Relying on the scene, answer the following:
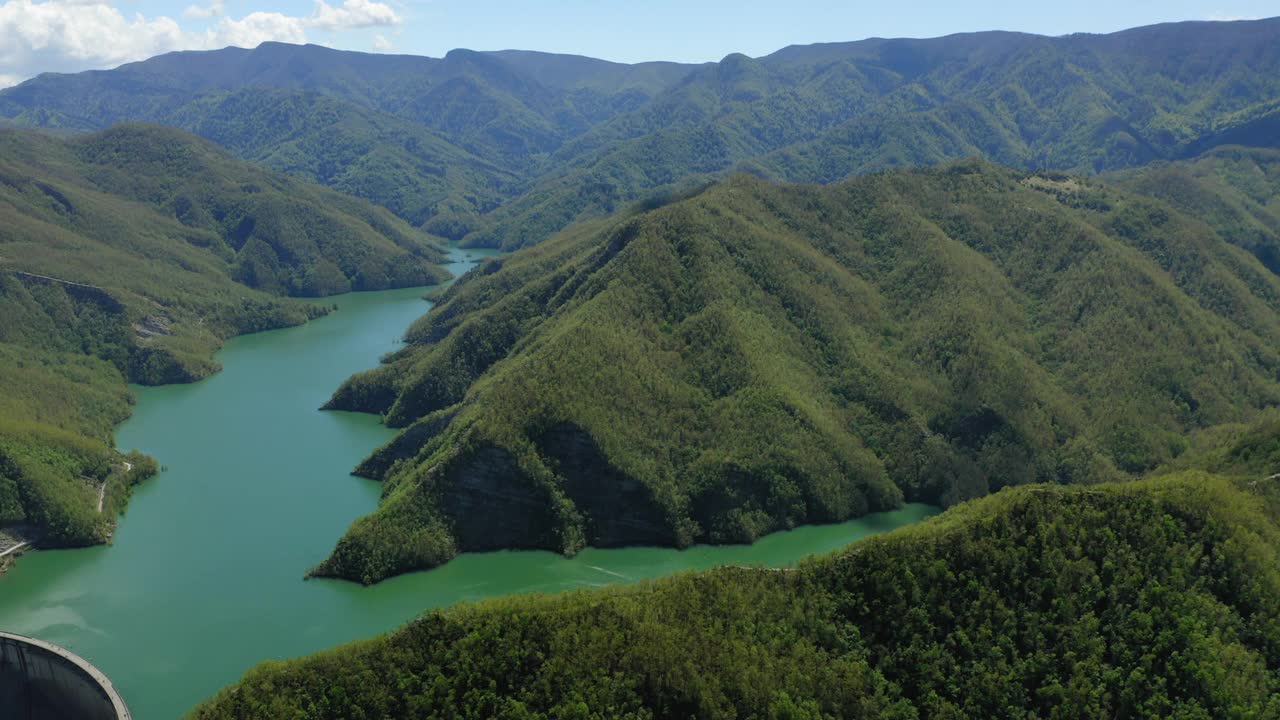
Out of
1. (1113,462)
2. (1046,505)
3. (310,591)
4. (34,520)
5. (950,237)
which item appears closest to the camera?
(1046,505)

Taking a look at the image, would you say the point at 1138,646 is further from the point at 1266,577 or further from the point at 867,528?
the point at 867,528

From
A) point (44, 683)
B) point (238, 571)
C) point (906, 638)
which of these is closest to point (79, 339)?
point (238, 571)

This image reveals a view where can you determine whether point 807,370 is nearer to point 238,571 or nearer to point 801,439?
point 801,439

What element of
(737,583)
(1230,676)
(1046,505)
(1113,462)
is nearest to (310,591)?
(737,583)

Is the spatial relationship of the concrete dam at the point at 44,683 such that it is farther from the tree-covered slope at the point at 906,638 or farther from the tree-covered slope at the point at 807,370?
the tree-covered slope at the point at 807,370

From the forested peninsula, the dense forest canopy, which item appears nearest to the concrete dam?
the forested peninsula

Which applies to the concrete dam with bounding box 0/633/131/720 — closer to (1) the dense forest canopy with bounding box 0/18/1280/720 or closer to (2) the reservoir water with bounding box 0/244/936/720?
(2) the reservoir water with bounding box 0/244/936/720

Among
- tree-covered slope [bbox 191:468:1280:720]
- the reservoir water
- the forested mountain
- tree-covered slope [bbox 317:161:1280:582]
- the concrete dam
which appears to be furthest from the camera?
the forested mountain

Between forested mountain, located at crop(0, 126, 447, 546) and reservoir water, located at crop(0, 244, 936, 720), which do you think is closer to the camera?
reservoir water, located at crop(0, 244, 936, 720)
